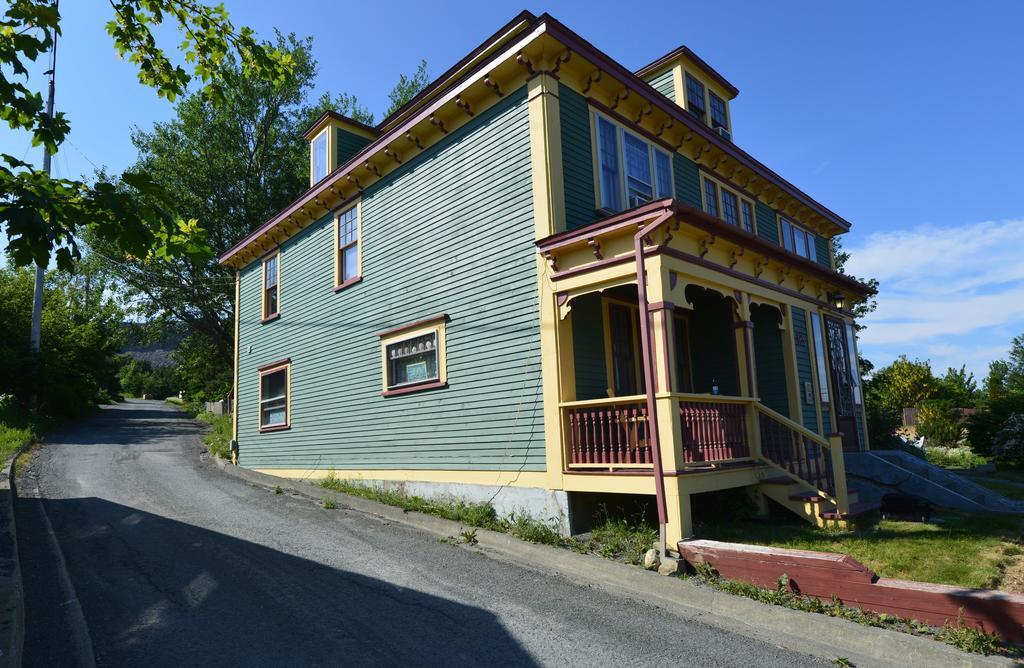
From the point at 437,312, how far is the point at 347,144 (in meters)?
6.36

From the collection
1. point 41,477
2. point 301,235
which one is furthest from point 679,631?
point 41,477

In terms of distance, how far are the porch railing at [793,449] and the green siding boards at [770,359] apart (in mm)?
1848

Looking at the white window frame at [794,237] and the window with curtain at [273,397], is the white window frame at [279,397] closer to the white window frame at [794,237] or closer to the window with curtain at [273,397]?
the window with curtain at [273,397]

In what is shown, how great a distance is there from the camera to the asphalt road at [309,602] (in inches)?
195

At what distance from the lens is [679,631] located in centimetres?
546

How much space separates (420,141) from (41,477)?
10.6 meters

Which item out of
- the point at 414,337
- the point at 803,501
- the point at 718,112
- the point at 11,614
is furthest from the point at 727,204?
the point at 11,614

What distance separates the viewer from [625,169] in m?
10.5

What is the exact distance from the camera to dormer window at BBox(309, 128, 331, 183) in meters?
14.9

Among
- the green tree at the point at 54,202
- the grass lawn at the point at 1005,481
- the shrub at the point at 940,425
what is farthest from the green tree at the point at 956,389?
the green tree at the point at 54,202

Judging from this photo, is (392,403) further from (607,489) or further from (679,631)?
(679,631)

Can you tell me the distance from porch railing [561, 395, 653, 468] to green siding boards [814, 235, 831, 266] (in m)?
11.1

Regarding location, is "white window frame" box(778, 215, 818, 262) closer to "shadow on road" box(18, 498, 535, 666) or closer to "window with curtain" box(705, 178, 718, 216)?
"window with curtain" box(705, 178, 718, 216)

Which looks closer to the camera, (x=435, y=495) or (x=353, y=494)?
(x=435, y=495)
